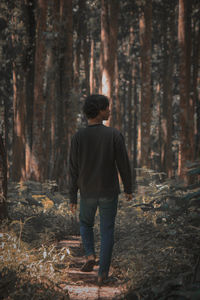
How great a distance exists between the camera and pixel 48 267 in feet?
14.3

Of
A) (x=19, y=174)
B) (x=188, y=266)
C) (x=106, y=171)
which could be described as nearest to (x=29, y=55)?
(x=19, y=174)

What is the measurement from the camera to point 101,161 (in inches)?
177

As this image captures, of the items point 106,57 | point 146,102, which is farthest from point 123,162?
point 146,102

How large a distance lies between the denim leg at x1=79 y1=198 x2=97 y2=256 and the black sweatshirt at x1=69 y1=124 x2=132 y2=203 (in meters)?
0.10

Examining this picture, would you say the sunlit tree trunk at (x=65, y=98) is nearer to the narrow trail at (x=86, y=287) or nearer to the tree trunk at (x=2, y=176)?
the tree trunk at (x=2, y=176)

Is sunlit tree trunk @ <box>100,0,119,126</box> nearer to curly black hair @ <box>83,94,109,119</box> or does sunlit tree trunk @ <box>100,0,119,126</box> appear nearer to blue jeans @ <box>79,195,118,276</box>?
curly black hair @ <box>83,94,109,119</box>

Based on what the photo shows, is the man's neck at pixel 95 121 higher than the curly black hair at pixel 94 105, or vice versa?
the curly black hair at pixel 94 105

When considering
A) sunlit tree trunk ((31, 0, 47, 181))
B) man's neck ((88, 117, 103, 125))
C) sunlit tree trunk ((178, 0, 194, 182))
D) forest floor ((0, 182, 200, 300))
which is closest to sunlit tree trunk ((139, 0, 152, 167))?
sunlit tree trunk ((178, 0, 194, 182))

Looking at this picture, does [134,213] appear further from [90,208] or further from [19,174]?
[19,174]

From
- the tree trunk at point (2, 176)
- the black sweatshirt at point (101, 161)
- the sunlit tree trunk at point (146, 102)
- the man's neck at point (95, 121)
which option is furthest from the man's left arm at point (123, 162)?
the sunlit tree trunk at point (146, 102)

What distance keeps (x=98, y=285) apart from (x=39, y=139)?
8.91 meters

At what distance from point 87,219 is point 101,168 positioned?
0.68m

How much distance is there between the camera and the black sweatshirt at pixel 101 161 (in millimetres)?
4480

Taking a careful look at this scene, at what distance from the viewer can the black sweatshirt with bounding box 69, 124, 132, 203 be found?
448cm
